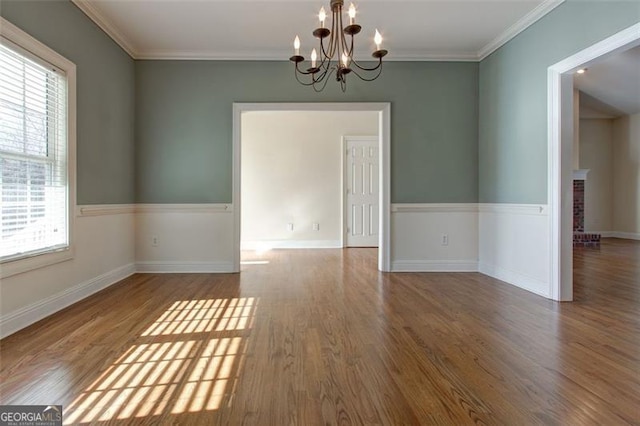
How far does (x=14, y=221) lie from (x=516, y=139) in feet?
14.1

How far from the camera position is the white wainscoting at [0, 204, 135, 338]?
2.17 m

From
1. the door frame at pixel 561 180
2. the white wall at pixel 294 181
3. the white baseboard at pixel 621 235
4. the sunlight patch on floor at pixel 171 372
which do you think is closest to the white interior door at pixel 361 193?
the white wall at pixel 294 181

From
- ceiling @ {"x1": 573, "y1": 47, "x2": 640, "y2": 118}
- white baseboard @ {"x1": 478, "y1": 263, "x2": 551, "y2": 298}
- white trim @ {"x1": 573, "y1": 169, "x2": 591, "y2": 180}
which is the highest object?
ceiling @ {"x1": 573, "y1": 47, "x2": 640, "y2": 118}

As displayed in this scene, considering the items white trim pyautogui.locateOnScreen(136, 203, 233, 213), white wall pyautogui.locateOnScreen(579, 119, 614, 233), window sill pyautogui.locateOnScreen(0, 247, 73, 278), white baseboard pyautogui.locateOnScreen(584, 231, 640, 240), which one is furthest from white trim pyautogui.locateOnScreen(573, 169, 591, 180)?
window sill pyautogui.locateOnScreen(0, 247, 73, 278)

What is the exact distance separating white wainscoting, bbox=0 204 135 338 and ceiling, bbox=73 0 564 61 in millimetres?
1841

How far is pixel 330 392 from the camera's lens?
4.84ft

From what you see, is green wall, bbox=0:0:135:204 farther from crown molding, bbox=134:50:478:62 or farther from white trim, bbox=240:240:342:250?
white trim, bbox=240:240:342:250

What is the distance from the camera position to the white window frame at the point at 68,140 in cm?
212

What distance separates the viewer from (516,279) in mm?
3418

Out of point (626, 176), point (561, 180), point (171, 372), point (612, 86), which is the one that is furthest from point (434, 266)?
point (626, 176)

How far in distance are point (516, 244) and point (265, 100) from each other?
10.6ft

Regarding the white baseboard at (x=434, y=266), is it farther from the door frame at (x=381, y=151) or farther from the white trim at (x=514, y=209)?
→ the white trim at (x=514, y=209)

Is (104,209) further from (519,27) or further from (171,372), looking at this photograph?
(519,27)

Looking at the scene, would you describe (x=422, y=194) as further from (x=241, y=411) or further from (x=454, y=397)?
(x=241, y=411)
